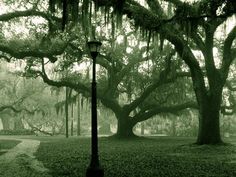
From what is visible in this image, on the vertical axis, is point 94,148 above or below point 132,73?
below

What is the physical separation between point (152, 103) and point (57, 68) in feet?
33.1

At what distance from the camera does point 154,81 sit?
108 feet

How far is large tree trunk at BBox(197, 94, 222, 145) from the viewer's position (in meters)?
21.1

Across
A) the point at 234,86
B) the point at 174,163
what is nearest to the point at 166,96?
the point at 234,86

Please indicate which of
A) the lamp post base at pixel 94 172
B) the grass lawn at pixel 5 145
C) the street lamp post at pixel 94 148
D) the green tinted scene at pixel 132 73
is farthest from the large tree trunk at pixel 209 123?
the lamp post base at pixel 94 172

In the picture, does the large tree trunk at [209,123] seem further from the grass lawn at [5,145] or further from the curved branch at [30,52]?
the grass lawn at [5,145]

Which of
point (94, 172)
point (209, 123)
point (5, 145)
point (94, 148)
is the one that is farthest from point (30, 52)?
point (94, 172)

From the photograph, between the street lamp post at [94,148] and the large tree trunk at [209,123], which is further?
the large tree trunk at [209,123]

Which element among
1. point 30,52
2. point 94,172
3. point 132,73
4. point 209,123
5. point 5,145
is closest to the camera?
point 94,172

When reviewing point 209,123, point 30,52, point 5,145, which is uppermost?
point 30,52

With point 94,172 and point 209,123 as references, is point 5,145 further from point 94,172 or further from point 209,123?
point 94,172

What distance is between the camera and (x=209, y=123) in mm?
21172

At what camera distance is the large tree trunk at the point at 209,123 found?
2109 centimetres

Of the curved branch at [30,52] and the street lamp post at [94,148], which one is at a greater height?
A: the curved branch at [30,52]
